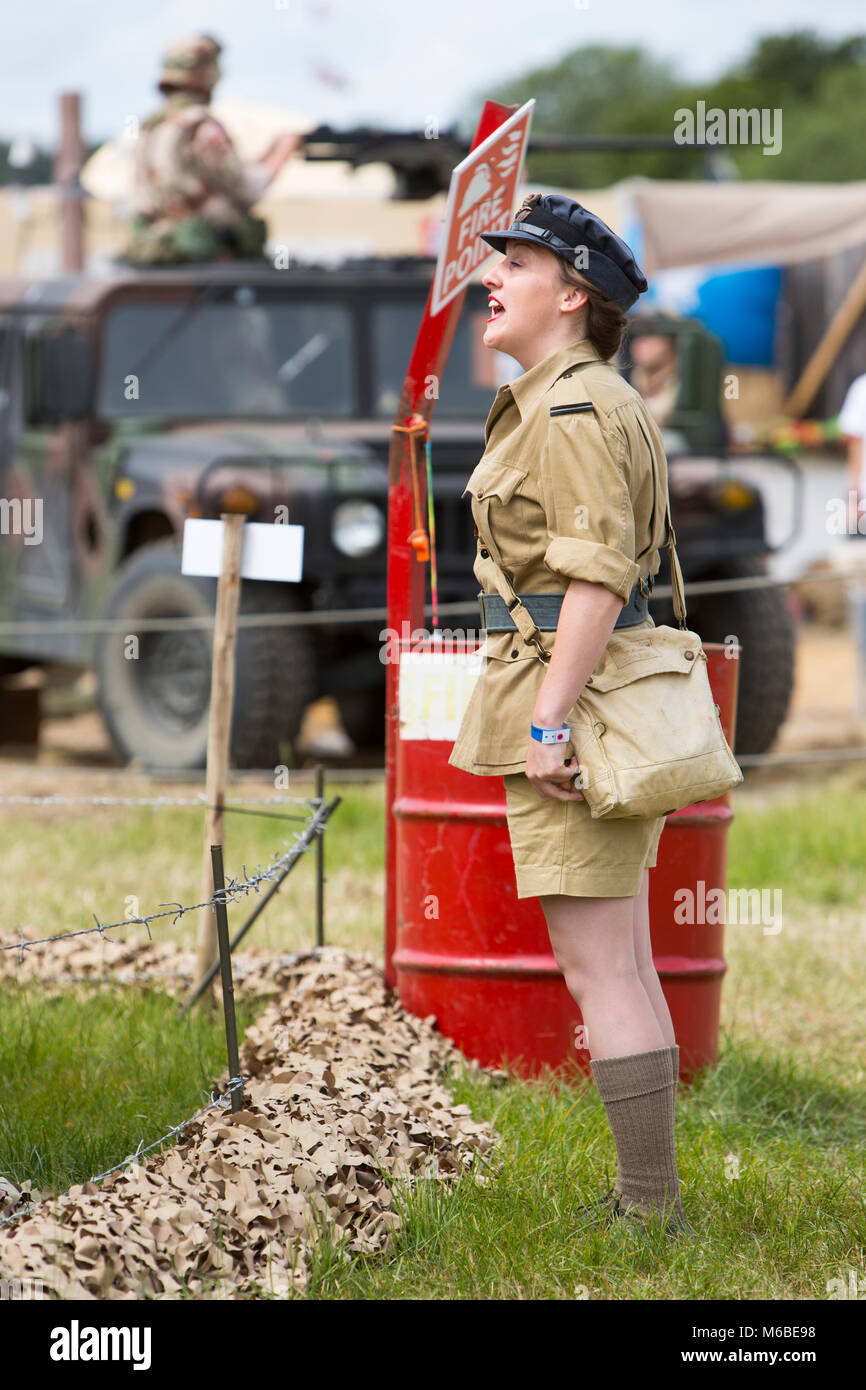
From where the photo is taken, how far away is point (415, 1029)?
349 cm

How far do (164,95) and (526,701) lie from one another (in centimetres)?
573

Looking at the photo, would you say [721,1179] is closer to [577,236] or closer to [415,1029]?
[415,1029]

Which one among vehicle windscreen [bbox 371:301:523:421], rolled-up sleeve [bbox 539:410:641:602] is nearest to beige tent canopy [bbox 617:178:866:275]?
vehicle windscreen [bbox 371:301:523:421]

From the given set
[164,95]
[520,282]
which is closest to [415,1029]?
[520,282]

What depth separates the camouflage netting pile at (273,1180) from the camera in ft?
8.07

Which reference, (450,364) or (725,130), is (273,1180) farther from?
(450,364)

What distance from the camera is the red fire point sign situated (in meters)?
3.15

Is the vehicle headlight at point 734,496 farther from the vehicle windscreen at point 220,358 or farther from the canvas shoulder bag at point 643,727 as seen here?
the canvas shoulder bag at point 643,727

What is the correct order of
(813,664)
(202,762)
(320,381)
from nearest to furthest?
(202,762) < (320,381) < (813,664)

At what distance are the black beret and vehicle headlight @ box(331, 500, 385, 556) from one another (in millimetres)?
4230
